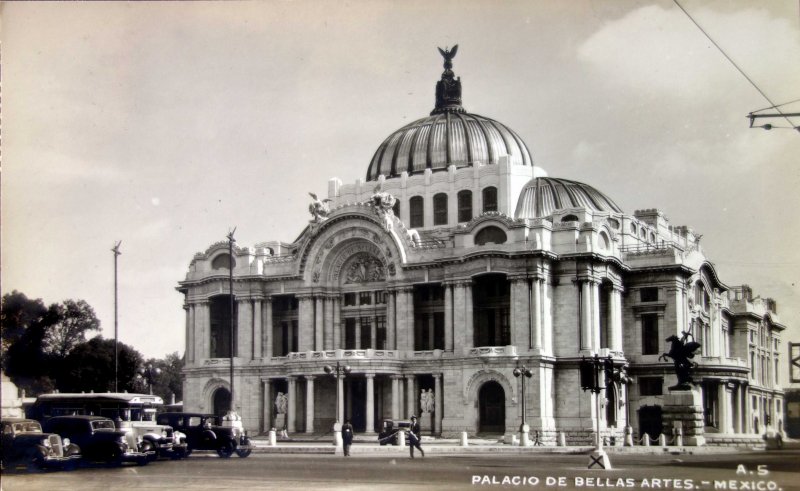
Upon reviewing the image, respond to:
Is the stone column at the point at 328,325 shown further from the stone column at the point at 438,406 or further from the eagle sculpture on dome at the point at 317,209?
the stone column at the point at 438,406

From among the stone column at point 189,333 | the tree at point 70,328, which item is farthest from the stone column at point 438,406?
the tree at point 70,328

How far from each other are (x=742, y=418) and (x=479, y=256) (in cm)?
2035

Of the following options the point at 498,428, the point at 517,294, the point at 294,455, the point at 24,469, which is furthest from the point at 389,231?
the point at 24,469

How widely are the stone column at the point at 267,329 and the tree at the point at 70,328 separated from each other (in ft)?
32.5

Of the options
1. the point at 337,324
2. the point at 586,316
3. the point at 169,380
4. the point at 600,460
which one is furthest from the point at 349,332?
the point at 169,380

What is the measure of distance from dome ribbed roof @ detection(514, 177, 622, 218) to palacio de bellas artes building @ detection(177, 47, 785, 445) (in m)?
0.11

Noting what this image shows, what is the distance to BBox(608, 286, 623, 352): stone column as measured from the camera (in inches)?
2418

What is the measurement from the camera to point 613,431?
59.3 meters

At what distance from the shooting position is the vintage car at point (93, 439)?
35.1 metres

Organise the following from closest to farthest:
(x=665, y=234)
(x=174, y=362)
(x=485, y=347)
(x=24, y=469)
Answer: (x=24, y=469) < (x=485, y=347) < (x=665, y=234) < (x=174, y=362)

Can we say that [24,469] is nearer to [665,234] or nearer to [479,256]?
[479,256]

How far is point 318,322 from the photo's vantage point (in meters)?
64.6

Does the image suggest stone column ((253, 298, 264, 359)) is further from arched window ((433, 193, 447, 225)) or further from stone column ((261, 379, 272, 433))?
arched window ((433, 193, 447, 225))

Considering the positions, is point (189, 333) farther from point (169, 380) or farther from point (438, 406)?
point (169, 380)
